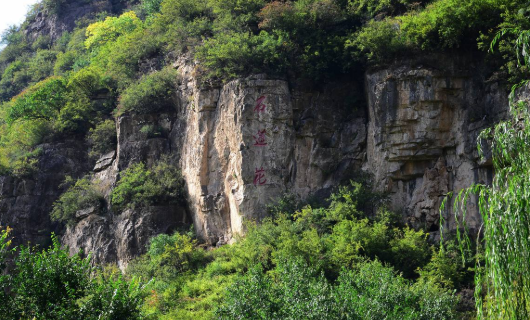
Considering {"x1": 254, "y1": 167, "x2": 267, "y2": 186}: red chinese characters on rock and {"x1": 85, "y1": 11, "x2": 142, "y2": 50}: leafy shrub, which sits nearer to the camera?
{"x1": 254, "y1": 167, "x2": 267, "y2": 186}: red chinese characters on rock

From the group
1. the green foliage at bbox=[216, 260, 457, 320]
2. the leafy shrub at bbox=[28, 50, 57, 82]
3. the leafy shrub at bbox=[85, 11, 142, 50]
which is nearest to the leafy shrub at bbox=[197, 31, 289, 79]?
the green foliage at bbox=[216, 260, 457, 320]

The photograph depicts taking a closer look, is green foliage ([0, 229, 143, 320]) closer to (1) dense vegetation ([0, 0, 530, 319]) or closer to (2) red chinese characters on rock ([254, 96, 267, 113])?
(1) dense vegetation ([0, 0, 530, 319])

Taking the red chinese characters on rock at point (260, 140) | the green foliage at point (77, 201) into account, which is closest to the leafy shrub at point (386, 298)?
the red chinese characters on rock at point (260, 140)

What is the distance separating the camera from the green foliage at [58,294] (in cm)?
1215

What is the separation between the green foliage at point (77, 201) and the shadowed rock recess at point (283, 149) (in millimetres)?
311

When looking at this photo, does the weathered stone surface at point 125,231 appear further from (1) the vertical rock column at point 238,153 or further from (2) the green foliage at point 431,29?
(2) the green foliage at point 431,29

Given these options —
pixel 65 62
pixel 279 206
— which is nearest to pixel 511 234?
pixel 279 206

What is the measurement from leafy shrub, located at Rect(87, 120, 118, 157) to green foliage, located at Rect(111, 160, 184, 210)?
2.77 meters

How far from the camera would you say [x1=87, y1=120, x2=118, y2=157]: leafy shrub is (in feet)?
87.5

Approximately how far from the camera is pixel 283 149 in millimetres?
22156

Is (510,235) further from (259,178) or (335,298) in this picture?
(259,178)

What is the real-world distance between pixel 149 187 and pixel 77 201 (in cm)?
326

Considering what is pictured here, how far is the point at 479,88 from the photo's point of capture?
19891 mm

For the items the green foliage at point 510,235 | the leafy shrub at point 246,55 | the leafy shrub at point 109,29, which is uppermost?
the leafy shrub at point 109,29
